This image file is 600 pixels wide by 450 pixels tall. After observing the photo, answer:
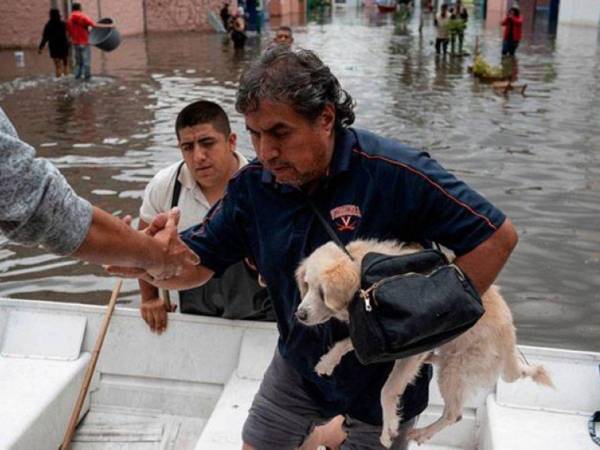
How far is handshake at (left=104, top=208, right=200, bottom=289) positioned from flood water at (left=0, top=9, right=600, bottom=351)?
475 centimetres

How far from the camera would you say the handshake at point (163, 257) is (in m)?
2.56

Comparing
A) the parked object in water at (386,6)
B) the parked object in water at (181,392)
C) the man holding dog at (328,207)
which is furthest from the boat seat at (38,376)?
the parked object in water at (386,6)

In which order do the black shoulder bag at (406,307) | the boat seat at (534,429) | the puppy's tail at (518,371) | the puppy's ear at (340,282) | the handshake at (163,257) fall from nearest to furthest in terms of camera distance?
the black shoulder bag at (406,307)
the puppy's ear at (340,282)
the handshake at (163,257)
the puppy's tail at (518,371)
the boat seat at (534,429)

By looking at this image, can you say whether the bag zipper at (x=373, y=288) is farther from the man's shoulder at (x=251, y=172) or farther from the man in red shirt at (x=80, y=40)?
the man in red shirt at (x=80, y=40)

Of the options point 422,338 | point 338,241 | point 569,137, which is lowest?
point 569,137

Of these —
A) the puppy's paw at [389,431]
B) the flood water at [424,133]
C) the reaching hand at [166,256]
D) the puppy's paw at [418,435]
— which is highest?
the reaching hand at [166,256]

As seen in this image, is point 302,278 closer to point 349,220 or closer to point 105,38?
point 349,220

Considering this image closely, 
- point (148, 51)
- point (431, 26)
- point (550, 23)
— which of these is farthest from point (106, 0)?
point (550, 23)

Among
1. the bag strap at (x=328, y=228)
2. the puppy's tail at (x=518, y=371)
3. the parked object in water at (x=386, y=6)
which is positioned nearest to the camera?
the bag strap at (x=328, y=228)

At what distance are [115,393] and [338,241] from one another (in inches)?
106

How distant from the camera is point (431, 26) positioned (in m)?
47.3

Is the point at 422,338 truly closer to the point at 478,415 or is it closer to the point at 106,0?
the point at 478,415

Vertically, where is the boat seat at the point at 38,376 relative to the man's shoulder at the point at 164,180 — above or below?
below

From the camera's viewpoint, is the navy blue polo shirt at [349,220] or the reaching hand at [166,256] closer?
the navy blue polo shirt at [349,220]
